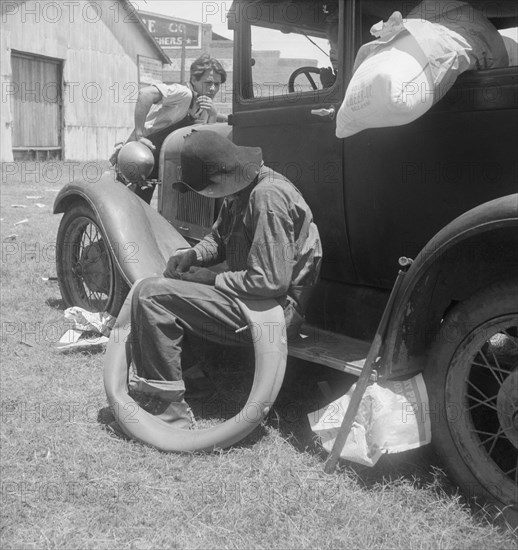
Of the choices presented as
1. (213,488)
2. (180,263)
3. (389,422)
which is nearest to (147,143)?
(180,263)

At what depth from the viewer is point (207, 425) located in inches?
130

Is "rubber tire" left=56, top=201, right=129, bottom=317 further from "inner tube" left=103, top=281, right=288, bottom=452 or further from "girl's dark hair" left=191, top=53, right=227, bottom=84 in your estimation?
"inner tube" left=103, top=281, right=288, bottom=452

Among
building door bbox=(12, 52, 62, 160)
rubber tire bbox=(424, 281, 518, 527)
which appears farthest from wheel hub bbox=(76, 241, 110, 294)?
building door bbox=(12, 52, 62, 160)

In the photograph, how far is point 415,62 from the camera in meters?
2.54

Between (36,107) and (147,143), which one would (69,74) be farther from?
(147,143)

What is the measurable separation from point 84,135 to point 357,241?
1774cm

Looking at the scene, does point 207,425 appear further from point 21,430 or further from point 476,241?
point 476,241

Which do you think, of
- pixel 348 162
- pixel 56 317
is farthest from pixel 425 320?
pixel 56 317

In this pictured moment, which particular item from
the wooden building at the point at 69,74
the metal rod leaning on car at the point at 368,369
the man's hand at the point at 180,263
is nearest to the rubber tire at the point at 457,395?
the metal rod leaning on car at the point at 368,369

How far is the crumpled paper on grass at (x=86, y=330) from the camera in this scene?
4246mm

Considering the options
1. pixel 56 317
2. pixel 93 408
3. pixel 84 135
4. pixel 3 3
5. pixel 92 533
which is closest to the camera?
pixel 92 533

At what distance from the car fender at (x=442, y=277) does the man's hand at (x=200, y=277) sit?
976 mm

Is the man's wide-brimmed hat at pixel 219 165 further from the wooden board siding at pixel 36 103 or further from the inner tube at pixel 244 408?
the wooden board siding at pixel 36 103

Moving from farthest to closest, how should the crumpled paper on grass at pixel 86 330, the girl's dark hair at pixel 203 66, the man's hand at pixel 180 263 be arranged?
the girl's dark hair at pixel 203 66, the crumpled paper on grass at pixel 86 330, the man's hand at pixel 180 263
